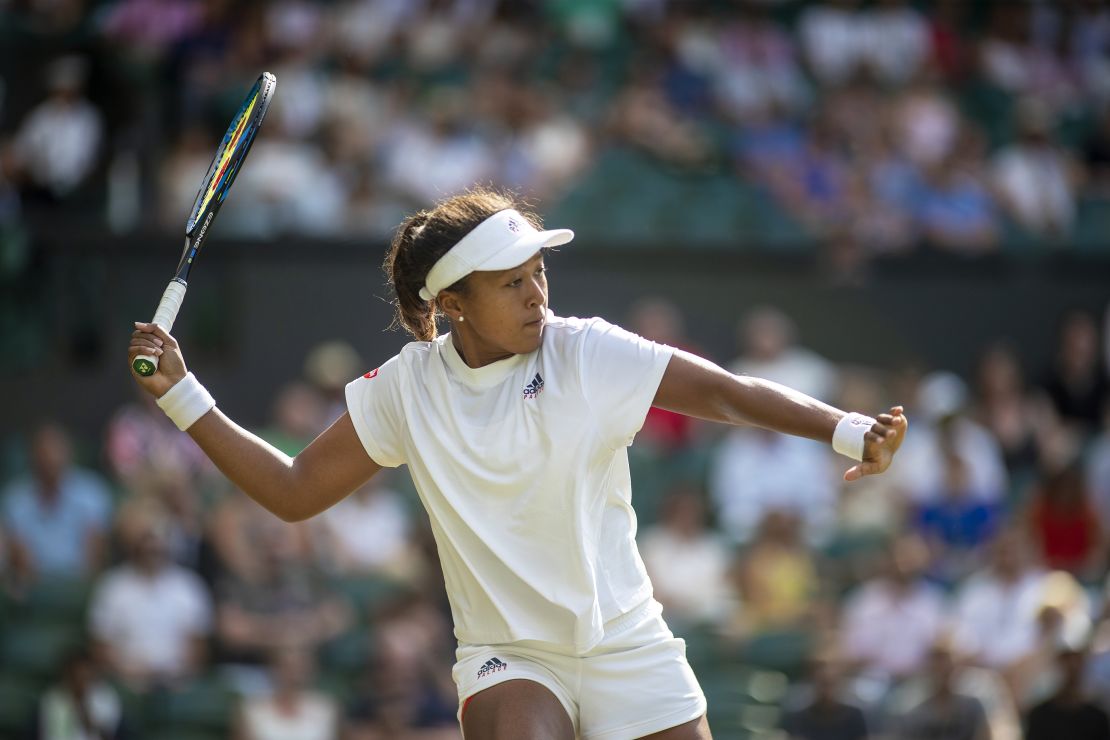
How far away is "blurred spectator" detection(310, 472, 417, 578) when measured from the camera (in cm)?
793

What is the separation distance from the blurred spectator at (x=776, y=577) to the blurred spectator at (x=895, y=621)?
25 centimetres

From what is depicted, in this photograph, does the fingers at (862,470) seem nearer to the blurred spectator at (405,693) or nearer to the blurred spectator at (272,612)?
the blurred spectator at (405,693)

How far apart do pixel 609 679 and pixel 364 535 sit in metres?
4.82

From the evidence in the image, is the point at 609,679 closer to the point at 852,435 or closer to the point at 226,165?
the point at 852,435

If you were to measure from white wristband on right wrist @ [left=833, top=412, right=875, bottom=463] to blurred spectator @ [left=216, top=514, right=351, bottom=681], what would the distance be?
4526 millimetres

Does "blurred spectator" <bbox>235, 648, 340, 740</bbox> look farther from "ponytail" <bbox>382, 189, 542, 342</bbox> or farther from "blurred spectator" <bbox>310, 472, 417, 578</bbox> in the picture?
"ponytail" <bbox>382, 189, 542, 342</bbox>

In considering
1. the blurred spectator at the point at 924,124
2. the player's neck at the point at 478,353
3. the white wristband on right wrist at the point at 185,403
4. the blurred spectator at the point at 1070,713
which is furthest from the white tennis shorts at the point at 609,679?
the blurred spectator at the point at 924,124

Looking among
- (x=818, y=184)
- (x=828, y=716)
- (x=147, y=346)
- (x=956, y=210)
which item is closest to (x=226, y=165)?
(x=147, y=346)

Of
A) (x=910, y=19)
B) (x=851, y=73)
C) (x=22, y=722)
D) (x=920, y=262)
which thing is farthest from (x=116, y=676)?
(x=910, y=19)

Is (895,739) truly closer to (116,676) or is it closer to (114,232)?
(116,676)

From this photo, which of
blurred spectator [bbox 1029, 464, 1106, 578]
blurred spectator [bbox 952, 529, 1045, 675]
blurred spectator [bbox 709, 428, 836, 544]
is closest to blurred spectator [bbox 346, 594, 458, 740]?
blurred spectator [bbox 709, 428, 836, 544]

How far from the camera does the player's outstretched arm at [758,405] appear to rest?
3287 mm

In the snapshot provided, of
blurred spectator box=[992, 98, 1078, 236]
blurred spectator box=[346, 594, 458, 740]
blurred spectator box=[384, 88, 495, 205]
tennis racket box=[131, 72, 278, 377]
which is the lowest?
blurred spectator box=[346, 594, 458, 740]

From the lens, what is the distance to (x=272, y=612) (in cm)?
745
